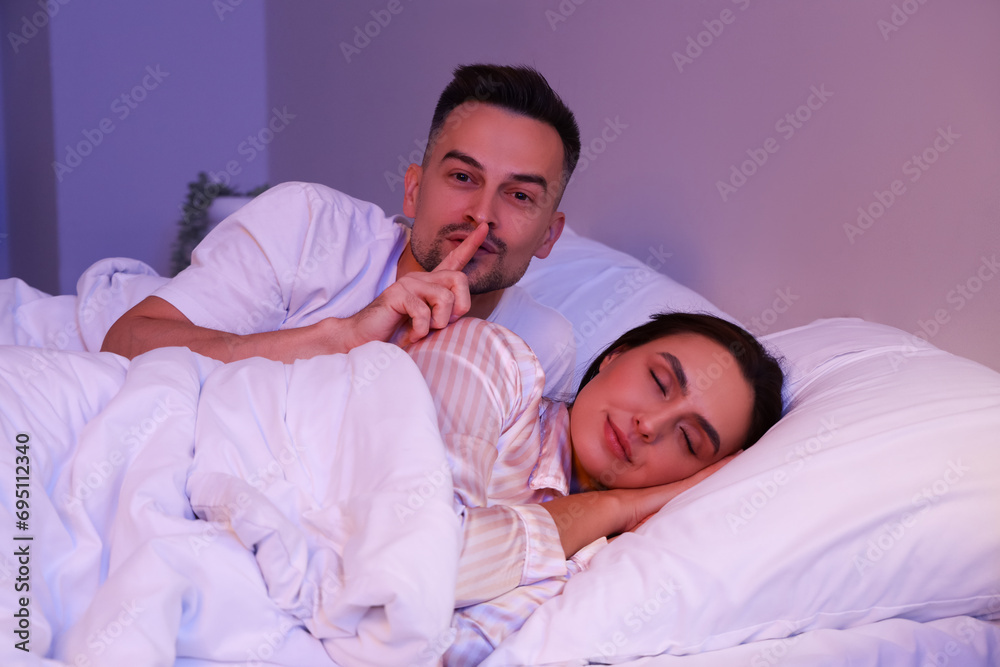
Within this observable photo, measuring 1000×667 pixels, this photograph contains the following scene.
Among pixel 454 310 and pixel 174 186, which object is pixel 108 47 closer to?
pixel 174 186

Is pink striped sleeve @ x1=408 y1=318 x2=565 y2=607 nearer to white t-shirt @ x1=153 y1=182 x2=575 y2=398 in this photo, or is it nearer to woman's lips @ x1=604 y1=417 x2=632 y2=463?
woman's lips @ x1=604 y1=417 x2=632 y2=463

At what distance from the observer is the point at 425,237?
1.46 metres

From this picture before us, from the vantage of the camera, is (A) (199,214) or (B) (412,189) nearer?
(B) (412,189)

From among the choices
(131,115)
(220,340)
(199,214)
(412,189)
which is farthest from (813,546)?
(131,115)

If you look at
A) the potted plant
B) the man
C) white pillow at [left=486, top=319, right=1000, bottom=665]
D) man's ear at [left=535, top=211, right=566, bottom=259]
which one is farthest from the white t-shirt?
the potted plant

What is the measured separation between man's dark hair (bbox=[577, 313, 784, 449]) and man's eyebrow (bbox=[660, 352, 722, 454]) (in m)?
0.08

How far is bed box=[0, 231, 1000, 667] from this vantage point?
705 millimetres

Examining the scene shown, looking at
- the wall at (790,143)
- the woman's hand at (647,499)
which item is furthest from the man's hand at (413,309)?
the wall at (790,143)

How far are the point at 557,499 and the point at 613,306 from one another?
2.14 ft

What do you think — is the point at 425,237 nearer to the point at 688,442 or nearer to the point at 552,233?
the point at 552,233

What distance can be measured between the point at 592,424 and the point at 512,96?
2.18 ft

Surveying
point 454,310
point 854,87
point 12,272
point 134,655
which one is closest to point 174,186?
point 12,272

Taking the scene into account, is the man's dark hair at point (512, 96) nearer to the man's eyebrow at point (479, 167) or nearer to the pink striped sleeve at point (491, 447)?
the man's eyebrow at point (479, 167)

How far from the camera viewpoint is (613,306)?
167cm
